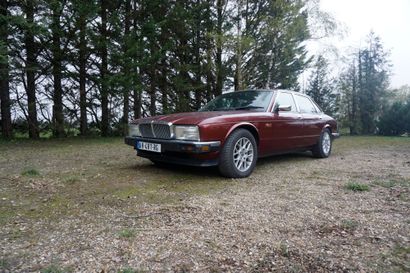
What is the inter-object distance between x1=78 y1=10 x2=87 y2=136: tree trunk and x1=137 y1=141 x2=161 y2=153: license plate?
5688mm

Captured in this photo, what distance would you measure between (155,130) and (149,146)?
Answer: 242 mm

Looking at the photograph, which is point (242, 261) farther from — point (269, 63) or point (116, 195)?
point (269, 63)

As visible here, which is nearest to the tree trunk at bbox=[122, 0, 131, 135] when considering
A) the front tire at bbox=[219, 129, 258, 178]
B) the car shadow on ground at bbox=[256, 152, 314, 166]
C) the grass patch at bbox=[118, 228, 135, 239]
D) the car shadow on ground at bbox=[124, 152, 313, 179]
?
the car shadow on ground at bbox=[124, 152, 313, 179]

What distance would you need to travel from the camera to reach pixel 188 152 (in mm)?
3898

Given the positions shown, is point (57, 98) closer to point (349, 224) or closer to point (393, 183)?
point (393, 183)

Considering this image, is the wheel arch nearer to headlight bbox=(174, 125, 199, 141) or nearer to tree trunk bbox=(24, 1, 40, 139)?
headlight bbox=(174, 125, 199, 141)

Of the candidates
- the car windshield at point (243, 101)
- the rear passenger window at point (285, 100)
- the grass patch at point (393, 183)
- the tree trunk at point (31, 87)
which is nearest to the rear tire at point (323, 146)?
the rear passenger window at point (285, 100)

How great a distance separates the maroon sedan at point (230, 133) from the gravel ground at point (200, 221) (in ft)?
1.01

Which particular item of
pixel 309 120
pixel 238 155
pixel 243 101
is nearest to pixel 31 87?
pixel 243 101

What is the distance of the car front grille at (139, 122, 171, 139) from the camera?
4.21 metres

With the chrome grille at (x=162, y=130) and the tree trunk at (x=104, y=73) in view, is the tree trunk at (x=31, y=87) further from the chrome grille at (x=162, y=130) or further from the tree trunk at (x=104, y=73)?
the chrome grille at (x=162, y=130)

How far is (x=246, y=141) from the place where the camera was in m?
4.45

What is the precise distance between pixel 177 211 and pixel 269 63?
1251cm

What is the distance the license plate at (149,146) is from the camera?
13.9 feet
